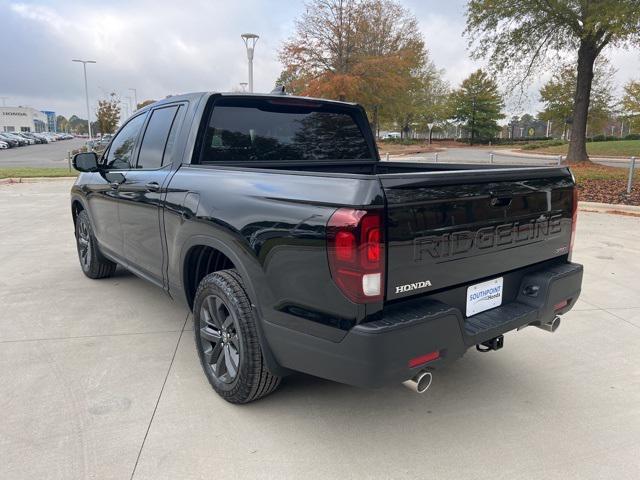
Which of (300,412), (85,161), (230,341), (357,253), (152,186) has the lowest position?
(300,412)

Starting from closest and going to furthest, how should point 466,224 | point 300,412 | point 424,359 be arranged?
point 424,359
point 466,224
point 300,412

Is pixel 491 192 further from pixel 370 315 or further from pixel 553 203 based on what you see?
pixel 370 315

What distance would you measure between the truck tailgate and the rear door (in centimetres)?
195

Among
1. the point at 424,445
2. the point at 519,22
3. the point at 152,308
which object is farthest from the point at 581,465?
the point at 519,22

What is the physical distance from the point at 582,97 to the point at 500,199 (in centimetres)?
1943

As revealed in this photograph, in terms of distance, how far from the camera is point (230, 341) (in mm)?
2908

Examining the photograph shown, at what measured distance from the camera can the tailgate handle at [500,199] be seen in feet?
8.25

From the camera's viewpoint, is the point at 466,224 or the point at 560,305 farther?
the point at 560,305

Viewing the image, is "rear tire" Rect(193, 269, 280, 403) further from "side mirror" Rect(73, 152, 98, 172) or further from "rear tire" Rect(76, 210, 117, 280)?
"rear tire" Rect(76, 210, 117, 280)

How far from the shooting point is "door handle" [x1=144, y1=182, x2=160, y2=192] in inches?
138

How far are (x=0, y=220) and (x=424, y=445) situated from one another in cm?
966

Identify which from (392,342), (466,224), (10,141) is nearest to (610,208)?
(466,224)

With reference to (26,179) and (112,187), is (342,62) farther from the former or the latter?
(112,187)

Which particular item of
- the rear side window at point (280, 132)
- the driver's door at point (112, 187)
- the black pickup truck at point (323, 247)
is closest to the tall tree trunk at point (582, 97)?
the rear side window at point (280, 132)
